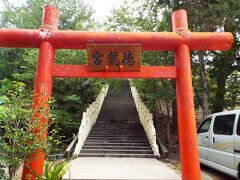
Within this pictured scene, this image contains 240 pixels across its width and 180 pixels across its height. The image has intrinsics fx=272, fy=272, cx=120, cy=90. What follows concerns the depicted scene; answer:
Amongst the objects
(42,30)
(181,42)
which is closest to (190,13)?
(181,42)

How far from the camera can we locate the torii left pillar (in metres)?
5.21

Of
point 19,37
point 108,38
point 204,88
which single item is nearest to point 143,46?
point 108,38

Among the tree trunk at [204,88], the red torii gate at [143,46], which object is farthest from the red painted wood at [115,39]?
the tree trunk at [204,88]

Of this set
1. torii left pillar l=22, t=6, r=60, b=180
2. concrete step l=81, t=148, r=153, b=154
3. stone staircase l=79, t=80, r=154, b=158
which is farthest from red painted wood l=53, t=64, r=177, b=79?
concrete step l=81, t=148, r=153, b=154

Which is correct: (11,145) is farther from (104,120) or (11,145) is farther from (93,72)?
(104,120)

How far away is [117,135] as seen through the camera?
14102mm

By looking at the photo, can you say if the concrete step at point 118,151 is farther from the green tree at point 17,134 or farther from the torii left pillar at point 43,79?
the green tree at point 17,134

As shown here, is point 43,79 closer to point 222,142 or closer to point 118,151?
point 222,142

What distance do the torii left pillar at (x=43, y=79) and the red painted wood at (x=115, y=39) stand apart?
0.16 metres

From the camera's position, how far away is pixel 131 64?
19.9ft

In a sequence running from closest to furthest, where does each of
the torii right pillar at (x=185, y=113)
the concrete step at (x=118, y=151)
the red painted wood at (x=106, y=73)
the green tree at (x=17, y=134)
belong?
1. the green tree at (x=17, y=134)
2. the torii right pillar at (x=185, y=113)
3. the red painted wood at (x=106, y=73)
4. the concrete step at (x=118, y=151)

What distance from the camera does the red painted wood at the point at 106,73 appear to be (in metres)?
6.02

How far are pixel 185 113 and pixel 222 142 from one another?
215 centimetres

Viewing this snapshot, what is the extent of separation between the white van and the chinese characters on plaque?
292 centimetres
